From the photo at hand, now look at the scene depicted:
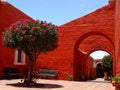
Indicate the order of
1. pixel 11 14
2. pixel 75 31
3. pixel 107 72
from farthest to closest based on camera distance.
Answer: pixel 107 72 → pixel 75 31 → pixel 11 14

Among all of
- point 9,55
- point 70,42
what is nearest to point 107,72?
point 70,42

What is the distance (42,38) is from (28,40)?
29.6 inches

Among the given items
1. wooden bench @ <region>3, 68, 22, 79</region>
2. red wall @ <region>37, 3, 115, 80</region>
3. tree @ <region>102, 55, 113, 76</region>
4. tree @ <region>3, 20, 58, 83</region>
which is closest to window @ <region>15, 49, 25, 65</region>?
wooden bench @ <region>3, 68, 22, 79</region>

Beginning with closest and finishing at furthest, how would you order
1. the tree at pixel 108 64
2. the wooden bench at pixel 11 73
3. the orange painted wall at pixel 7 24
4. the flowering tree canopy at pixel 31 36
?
the flowering tree canopy at pixel 31 36
the orange painted wall at pixel 7 24
the wooden bench at pixel 11 73
the tree at pixel 108 64

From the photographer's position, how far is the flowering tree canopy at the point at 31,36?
562 inches

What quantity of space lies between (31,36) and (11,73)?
7322mm

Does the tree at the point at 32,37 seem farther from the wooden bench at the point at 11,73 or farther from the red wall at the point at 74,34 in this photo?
the red wall at the point at 74,34

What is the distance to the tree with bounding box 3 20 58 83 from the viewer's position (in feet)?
46.8

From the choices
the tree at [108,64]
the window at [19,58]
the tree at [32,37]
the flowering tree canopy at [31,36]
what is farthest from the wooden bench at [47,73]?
the tree at [108,64]

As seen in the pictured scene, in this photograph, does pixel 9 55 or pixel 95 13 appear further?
pixel 95 13

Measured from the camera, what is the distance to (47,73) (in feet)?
75.3

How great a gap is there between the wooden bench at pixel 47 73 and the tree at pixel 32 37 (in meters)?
7.54

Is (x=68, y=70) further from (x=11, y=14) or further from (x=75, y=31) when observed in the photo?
(x=11, y=14)

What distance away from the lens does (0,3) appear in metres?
20.0
